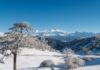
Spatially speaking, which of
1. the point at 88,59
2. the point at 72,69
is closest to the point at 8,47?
the point at 72,69

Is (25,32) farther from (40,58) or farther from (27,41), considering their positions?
(40,58)

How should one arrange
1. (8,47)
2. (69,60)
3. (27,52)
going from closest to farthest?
1. (8,47)
2. (69,60)
3. (27,52)

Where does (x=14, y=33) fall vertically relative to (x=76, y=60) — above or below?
above

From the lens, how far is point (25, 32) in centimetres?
3072

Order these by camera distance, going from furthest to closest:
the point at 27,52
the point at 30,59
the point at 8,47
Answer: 1. the point at 27,52
2. the point at 30,59
3. the point at 8,47

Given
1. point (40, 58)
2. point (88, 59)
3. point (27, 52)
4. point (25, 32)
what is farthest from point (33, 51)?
point (25, 32)

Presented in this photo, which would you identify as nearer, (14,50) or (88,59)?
(14,50)

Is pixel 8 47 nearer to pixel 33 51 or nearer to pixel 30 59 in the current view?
pixel 30 59

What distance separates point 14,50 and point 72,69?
18024 mm

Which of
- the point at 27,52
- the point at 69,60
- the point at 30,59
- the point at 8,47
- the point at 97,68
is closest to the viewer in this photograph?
the point at 8,47

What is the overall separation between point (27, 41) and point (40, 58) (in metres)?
37.7

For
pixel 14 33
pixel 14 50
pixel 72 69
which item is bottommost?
pixel 72 69

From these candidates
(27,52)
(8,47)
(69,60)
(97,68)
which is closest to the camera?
(8,47)

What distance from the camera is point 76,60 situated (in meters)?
49.3
